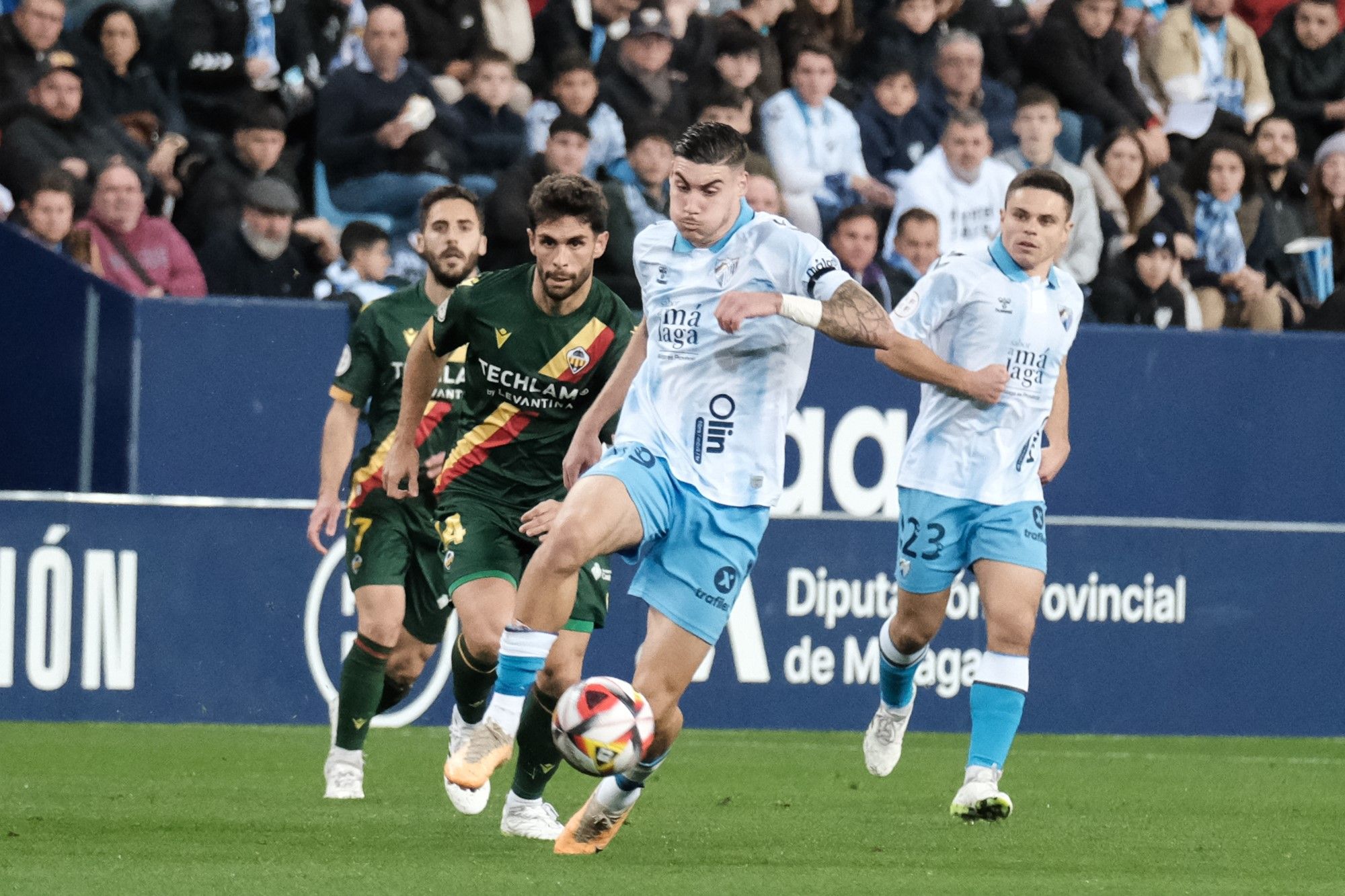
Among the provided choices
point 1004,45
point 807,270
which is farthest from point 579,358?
point 1004,45

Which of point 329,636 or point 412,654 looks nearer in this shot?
point 412,654

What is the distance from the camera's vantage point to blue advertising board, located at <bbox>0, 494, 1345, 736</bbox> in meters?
11.2

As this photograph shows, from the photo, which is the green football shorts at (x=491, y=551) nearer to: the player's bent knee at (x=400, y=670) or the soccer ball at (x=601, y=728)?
the player's bent knee at (x=400, y=670)

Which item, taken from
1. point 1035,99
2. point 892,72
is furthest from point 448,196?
point 1035,99

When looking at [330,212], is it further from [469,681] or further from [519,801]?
[519,801]

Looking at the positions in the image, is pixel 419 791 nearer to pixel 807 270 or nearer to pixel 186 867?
pixel 186 867

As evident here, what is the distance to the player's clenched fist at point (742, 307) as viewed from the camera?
19.9 ft

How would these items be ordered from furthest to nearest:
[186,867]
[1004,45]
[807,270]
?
1. [1004,45]
2. [807,270]
3. [186,867]

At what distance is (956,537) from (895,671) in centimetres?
93

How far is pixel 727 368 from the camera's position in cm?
673

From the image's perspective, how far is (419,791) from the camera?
8.74 metres

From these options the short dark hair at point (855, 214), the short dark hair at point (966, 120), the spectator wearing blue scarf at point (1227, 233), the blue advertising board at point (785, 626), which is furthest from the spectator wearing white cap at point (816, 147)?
the blue advertising board at point (785, 626)

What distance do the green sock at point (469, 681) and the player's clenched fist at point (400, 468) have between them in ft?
1.97

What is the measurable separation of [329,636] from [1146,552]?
4.60 metres
